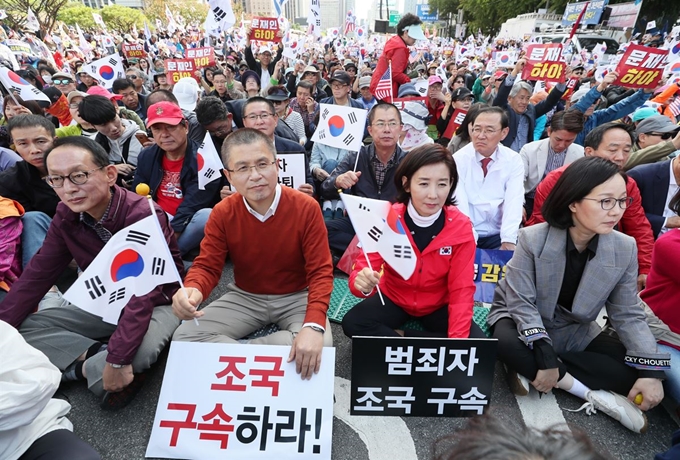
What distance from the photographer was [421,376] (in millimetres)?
2086

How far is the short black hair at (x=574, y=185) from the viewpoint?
211cm

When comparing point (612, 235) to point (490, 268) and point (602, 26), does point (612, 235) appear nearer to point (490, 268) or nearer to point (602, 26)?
point (490, 268)

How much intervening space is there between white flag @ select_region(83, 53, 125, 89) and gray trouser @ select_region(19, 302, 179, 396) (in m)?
6.56

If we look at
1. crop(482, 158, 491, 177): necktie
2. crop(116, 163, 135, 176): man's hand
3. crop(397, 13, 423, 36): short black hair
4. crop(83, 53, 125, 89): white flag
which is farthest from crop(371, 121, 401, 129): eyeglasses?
crop(83, 53, 125, 89): white flag

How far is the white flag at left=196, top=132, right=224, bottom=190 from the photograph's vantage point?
368 centimetres

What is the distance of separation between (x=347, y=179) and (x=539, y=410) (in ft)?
8.29

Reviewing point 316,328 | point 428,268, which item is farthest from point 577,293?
point 316,328

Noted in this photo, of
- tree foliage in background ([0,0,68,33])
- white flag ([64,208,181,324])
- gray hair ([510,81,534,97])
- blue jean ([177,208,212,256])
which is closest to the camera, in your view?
white flag ([64,208,181,324])

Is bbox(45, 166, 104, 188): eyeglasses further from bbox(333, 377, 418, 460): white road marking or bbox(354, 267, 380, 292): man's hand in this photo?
bbox(333, 377, 418, 460): white road marking

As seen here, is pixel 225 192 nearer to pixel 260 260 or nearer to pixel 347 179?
pixel 347 179

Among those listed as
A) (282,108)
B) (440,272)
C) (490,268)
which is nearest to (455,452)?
(440,272)

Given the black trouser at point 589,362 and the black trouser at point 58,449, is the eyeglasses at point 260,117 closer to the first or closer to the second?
the black trouser at point 589,362

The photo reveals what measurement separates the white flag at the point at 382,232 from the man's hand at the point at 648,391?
144cm

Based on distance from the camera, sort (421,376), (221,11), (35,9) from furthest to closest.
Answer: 1. (35,9)
2. (221,11)
3. (421,376)
